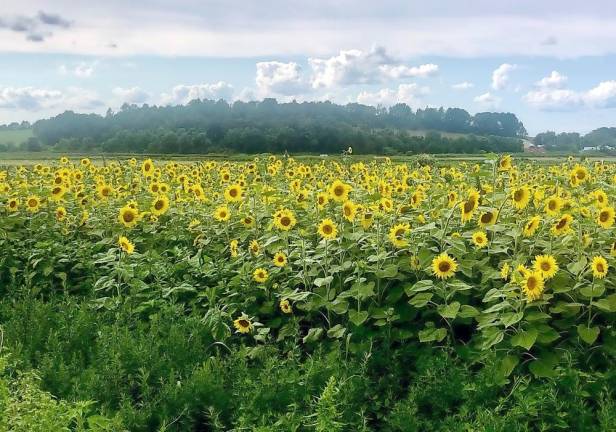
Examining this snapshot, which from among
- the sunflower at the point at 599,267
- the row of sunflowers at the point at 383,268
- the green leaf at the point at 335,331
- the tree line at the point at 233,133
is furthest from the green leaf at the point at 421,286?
the tree line at the point at 233,133

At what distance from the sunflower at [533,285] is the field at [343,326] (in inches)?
0.5

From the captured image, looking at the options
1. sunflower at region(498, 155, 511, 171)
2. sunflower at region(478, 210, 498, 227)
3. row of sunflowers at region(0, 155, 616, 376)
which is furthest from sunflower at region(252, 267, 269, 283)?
sunflower at region(498, 155, 511, 171)

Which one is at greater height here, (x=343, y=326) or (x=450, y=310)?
(x=450, y=310)

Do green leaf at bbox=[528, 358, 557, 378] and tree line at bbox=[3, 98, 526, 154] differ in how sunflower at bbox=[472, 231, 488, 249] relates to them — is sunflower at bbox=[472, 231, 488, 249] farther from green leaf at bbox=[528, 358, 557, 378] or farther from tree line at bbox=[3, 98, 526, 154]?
tree line at bbox=[3, 98, 526, 154]

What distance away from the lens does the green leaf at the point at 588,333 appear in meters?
4.01

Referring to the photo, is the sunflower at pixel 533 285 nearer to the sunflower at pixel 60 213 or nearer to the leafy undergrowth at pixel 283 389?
the leafy undergrowth at pixel 283 389

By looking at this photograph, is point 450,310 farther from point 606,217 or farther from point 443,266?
point 606,217

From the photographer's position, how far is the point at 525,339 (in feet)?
13.0

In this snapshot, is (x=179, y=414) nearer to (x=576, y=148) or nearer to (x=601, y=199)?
(x=601, y=199)

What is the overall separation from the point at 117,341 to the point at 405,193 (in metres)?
3.34

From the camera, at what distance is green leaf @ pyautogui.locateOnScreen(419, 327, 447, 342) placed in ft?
14.2

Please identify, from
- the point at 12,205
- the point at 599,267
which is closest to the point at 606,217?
the point at 599,267

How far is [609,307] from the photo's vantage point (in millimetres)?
4066

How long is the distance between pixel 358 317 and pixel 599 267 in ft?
4.91
